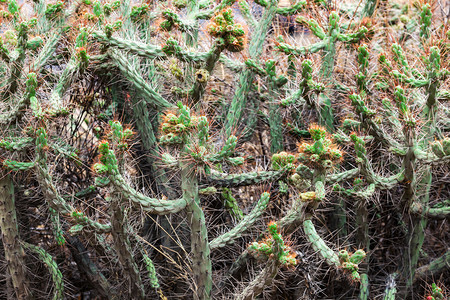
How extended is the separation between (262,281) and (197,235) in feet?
1.62

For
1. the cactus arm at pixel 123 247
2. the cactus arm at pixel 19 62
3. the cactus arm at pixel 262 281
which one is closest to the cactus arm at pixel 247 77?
the cactus arm at pixel 123 247

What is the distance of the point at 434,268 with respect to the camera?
13.1 ft

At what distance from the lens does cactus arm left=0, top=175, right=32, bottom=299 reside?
3.46m

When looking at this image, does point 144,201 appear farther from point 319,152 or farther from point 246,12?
point 246,12

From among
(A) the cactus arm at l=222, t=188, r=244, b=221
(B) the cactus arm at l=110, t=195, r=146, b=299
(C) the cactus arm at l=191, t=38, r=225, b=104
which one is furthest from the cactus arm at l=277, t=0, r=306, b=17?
(B) the cactus arm at l=110, t=195, r=146, b=299

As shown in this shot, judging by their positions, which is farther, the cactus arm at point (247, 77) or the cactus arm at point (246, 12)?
the cactus arm at point (246, 12)

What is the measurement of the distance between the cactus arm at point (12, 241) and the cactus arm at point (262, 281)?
159 centimetres

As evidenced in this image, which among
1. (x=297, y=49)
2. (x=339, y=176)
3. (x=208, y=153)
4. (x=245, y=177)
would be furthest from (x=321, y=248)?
(x=297, y=49)

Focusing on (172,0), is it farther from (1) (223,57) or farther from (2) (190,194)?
(2) (190,194)

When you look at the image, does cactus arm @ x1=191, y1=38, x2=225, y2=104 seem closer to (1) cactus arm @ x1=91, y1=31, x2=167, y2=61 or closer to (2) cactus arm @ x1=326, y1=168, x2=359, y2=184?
(1) cactus arm @ x1=91, y1=31, x2=167, y2=61

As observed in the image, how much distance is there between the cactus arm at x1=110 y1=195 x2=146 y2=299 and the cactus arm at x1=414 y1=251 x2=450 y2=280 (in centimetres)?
213

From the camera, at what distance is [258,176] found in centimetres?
343

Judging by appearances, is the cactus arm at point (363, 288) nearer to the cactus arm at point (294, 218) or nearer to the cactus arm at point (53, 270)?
the cactus arm at point (294, 218)

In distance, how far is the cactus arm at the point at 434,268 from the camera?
3.96m
